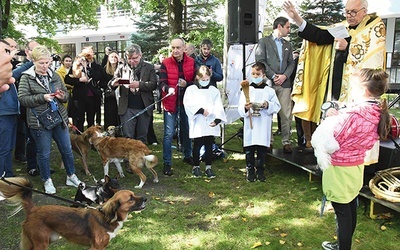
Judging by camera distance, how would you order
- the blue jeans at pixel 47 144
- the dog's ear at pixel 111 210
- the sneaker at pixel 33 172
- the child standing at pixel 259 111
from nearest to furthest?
the dog's ear at pixel 111 210 → the blue jeans at pixel 47 144 → the child standing at pixel 259 111 → the sneaker at pixel 33 172

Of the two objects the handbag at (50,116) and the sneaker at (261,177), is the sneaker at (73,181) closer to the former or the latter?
the handbag at (50,116)

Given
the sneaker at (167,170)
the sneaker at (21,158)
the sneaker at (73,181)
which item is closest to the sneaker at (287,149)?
the sneaker at (167,170)

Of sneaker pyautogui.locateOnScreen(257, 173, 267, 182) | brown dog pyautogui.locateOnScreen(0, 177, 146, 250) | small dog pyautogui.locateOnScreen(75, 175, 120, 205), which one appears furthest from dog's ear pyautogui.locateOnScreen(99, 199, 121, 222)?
sneaker pyautogui.locateOnScreen(257, 173, 267, 182)

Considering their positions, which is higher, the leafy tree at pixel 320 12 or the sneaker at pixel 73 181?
the leafy tree at pixel 320 12

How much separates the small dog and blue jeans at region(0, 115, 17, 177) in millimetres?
1402

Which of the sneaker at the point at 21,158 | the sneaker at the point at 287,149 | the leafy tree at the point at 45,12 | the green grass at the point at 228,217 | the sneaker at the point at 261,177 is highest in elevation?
the leafy tree at the point at 45,12

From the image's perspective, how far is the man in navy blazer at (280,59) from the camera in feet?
20.3

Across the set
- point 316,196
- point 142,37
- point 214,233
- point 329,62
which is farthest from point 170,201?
point 142,37

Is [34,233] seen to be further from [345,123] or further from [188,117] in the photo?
[188,117]

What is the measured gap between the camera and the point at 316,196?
4844mm

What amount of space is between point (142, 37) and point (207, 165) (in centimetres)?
1894

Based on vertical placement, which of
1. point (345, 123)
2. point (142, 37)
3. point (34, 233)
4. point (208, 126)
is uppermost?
point (142, 37)

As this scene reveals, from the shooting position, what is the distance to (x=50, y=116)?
4543 millimetres

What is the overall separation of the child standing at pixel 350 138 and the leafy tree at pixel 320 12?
18552 millimetres
